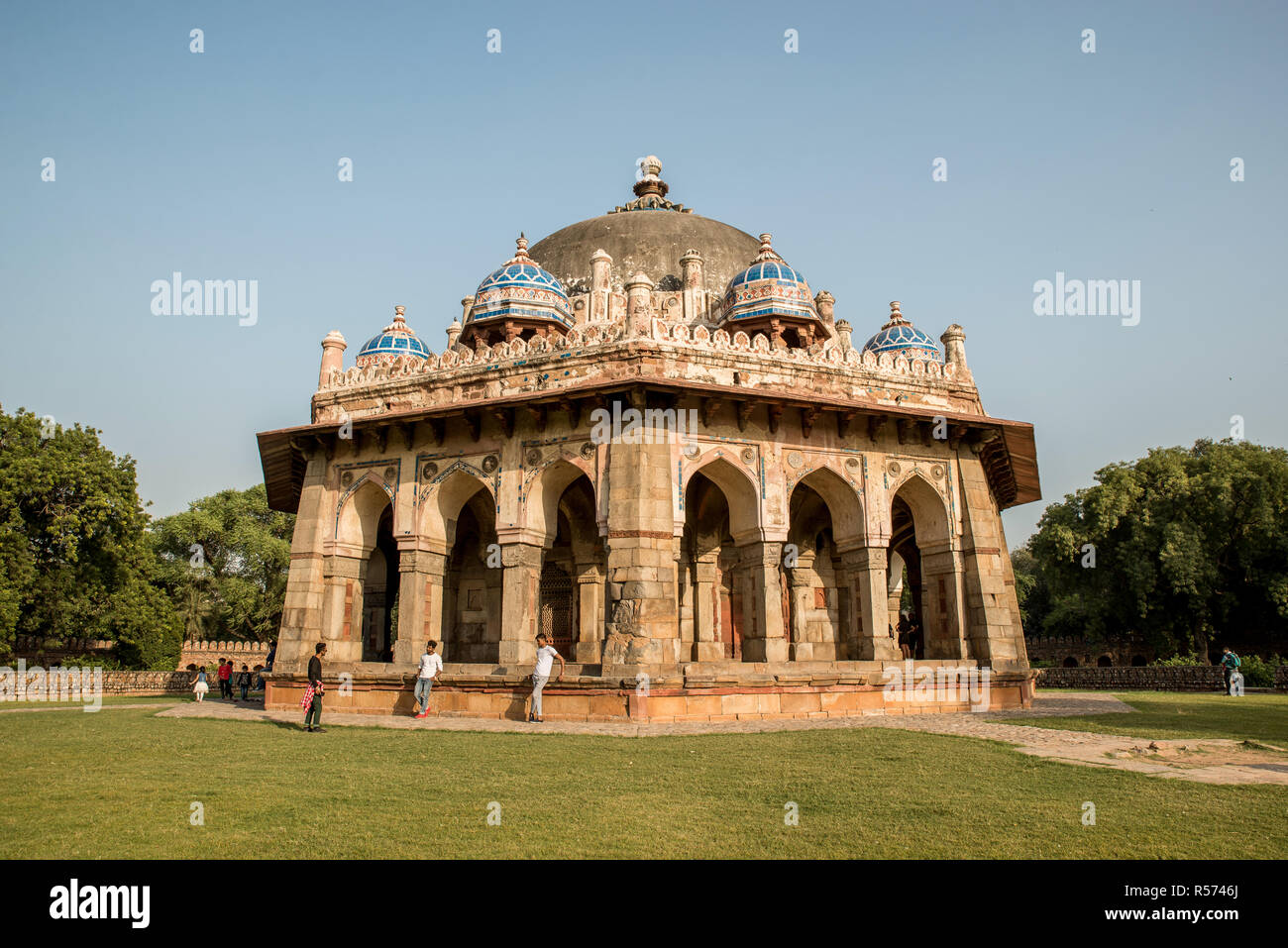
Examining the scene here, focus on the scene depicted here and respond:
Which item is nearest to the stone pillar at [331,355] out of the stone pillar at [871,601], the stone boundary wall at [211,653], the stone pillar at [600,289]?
the stone pillar at [600,289]

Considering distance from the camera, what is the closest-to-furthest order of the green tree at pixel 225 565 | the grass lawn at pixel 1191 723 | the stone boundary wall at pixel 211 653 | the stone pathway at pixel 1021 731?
the stone pathway at pixel 1021 731 → the grass lawn at pixel 1191 723 → the stone boundary wall at pixel 211 653 → the green tree at pixel 225 565

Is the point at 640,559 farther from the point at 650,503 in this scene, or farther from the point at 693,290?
the point at 693,290

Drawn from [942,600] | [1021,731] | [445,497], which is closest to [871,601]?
[942,600]

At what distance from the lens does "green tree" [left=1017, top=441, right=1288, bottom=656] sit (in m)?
31.6

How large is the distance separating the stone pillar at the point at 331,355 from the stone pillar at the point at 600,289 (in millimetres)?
5574

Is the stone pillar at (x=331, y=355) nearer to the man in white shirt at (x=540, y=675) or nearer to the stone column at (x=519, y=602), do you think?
the stone column at (x=519, y=602)

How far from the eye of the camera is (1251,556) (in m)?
31.9

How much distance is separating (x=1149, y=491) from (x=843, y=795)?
33.1 metres

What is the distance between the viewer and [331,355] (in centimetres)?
1825

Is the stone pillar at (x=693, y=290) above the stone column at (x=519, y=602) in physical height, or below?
above

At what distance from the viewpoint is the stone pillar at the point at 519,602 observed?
48.1 feet
